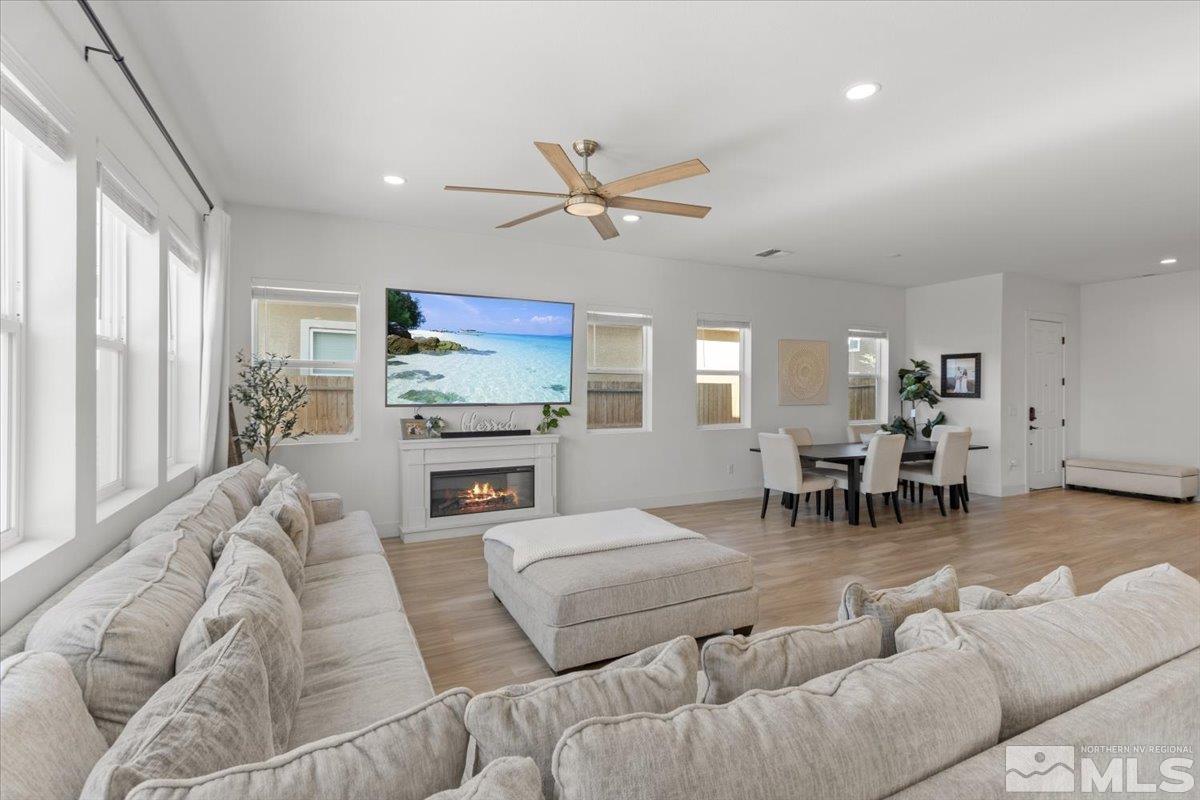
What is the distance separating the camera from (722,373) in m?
6.66

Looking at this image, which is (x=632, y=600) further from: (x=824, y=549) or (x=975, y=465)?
(x=975, y=465)

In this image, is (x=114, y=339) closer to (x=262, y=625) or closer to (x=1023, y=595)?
(x=262, y=625)

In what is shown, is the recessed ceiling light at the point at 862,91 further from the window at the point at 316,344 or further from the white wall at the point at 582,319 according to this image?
the window at the point at 316,344

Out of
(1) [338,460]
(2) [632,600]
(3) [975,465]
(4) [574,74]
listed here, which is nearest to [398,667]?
(2) [632,600]

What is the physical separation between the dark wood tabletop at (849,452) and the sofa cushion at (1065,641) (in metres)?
4.15

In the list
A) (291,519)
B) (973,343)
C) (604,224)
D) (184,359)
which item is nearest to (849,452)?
(973,343)

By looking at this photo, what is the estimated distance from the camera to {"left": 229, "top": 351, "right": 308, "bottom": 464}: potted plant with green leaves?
408 cm

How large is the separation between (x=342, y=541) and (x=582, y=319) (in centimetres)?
332

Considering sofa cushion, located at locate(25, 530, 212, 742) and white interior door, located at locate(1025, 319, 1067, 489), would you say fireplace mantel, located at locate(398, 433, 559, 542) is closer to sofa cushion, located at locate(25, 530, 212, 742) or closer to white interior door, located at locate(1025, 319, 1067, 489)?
sofa cushion, located at locate(25, 530, 212, 742)

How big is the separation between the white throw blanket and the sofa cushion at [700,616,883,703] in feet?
6.16

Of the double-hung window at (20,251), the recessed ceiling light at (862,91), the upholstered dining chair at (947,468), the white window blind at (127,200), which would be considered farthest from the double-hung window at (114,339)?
the upholstered dining chair at (947,468)

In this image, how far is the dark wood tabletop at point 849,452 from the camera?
5312 millimetres

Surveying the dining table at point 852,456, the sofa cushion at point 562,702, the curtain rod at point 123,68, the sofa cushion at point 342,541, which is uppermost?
the curtain rod at point 123,68

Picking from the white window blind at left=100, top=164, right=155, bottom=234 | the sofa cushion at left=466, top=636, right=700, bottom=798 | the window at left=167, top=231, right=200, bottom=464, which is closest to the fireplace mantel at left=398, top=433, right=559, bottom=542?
the window at left=167, top=231, right=200, bottom=464
